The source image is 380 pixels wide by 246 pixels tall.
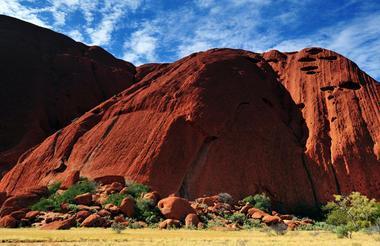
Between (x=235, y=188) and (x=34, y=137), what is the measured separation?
30.7m

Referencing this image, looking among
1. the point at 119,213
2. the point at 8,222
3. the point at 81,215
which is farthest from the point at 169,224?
the point at 8,222

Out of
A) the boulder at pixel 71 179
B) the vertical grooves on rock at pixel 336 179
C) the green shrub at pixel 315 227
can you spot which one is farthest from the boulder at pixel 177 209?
the vertical grooves on rock at pixel 336 179

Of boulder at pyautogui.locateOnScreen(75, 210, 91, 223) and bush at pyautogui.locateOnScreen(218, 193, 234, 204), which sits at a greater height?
bush at pyautogui.locateOnScreen(218, 193, 234, 204)

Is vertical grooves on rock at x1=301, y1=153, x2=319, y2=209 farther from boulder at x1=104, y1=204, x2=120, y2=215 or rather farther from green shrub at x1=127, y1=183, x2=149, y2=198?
boulder at x1=104, y1=204, x2=120, y2=215

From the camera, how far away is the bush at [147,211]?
3238cm

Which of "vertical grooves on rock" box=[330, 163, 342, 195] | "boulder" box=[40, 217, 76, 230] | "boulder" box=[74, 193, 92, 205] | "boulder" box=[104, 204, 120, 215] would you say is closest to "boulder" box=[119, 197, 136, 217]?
"boulder" box=[104, 204, 120, 215]

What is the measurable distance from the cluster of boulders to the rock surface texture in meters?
5.36

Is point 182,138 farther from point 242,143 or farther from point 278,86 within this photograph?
point 278,86

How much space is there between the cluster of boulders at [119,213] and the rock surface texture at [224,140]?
5359mm

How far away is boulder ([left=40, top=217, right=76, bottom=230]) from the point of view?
28750 mm

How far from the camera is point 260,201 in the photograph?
40.1 m

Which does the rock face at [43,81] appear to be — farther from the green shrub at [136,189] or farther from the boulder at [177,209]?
the boulder at [177,209]

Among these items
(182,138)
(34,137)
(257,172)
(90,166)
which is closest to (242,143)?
(257,172)

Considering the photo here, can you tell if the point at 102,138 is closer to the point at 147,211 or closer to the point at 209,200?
the point at 209,200
